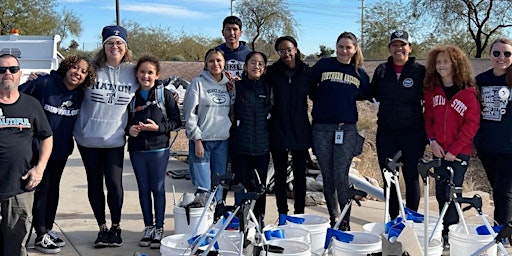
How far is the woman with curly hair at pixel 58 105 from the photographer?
15.9 ft

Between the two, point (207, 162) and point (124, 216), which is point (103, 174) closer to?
point (207, 162)

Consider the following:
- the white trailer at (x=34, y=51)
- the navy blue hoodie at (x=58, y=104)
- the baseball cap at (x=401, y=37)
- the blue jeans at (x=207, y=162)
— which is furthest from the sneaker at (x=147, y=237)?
the white trailer at (x=34, y=51)

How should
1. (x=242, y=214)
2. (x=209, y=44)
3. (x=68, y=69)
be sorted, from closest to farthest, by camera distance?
1. (x=242, y=214)
2. (x=68, y=69)
3. (x=209, y=44)

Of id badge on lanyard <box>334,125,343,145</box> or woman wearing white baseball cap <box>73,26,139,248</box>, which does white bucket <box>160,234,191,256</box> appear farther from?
id badge on lanyard <box>334,125,343,145</box>

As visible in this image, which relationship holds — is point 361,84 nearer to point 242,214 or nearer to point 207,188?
point 207,188

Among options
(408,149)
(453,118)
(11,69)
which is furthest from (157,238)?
(453,118)

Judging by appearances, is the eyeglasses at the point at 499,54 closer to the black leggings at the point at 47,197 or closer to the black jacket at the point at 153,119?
the black jacket at the point at 153,119

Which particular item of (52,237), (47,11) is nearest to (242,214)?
(52,237)

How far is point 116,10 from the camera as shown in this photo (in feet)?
87.1

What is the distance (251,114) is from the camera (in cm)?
532

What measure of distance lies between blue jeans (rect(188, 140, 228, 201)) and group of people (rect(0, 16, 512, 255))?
0.01m

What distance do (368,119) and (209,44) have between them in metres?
31.5

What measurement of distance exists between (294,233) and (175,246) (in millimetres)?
870

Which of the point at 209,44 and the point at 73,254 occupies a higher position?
the point at 209,44
